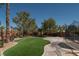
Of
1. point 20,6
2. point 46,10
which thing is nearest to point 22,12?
point 20,6

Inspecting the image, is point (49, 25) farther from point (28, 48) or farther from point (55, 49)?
point (28, 48)

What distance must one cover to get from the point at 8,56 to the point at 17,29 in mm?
550

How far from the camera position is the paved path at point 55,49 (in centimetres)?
523

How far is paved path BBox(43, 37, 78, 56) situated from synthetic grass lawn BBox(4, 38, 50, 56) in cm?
8

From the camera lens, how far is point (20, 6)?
526 cm

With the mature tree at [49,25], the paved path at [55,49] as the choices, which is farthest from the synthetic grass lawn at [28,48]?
the mature tree at [49,25]

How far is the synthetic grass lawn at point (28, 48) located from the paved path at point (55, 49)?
0.08 m

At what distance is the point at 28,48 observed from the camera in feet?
17.3

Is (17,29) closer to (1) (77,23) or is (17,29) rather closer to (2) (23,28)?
(2) (23,28)

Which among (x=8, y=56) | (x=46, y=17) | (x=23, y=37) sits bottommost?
(x=8, y=56)

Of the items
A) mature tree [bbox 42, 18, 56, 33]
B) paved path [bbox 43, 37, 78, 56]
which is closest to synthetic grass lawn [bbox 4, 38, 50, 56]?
paved path [bbox 43, 37, 78, 56]

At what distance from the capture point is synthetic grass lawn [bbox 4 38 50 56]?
206 inches

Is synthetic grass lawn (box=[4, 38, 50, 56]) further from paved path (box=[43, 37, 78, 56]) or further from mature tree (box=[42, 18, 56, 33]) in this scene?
mature tree (box=[42, 18, 56, 33])

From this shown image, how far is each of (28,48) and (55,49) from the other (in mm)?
497
